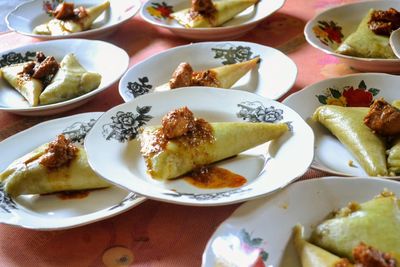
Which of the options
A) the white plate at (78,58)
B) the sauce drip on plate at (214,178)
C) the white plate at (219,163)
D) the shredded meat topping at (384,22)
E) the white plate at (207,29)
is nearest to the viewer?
the white plate at (219,163)

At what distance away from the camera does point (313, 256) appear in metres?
0.95

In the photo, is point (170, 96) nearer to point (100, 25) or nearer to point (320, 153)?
point (320, 153)

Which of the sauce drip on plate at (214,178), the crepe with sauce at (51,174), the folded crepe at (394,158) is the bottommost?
the crepe with sauce at (51,174)

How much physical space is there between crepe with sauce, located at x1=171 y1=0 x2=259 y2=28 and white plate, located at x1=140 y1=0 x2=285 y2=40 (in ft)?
0.11

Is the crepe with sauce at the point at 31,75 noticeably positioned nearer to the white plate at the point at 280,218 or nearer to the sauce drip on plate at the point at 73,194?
the sauce drip on plate at the point at 73,194

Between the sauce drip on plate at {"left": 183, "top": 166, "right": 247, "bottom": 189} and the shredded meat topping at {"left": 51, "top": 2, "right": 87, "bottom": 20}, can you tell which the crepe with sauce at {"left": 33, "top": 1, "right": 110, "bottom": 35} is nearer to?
the shredded meat topping at {"left": 51, "top": 2, "right": 87, "bottom": 20}

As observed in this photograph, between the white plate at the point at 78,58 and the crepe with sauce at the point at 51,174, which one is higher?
the crepe with sauce at the point at 51,174

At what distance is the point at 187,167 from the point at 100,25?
1.28 metres

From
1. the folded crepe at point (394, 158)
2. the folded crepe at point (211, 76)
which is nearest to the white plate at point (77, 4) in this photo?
the folded crepe at point (211, 76)

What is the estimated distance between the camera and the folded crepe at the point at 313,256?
93 centimetres

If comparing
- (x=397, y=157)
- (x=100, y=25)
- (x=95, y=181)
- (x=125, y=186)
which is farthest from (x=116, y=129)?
(x=100, y=25)

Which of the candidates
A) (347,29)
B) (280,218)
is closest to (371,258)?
(280,218)

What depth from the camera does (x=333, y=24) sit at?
6.48ft

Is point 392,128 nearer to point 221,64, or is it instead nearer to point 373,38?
point 373,38
